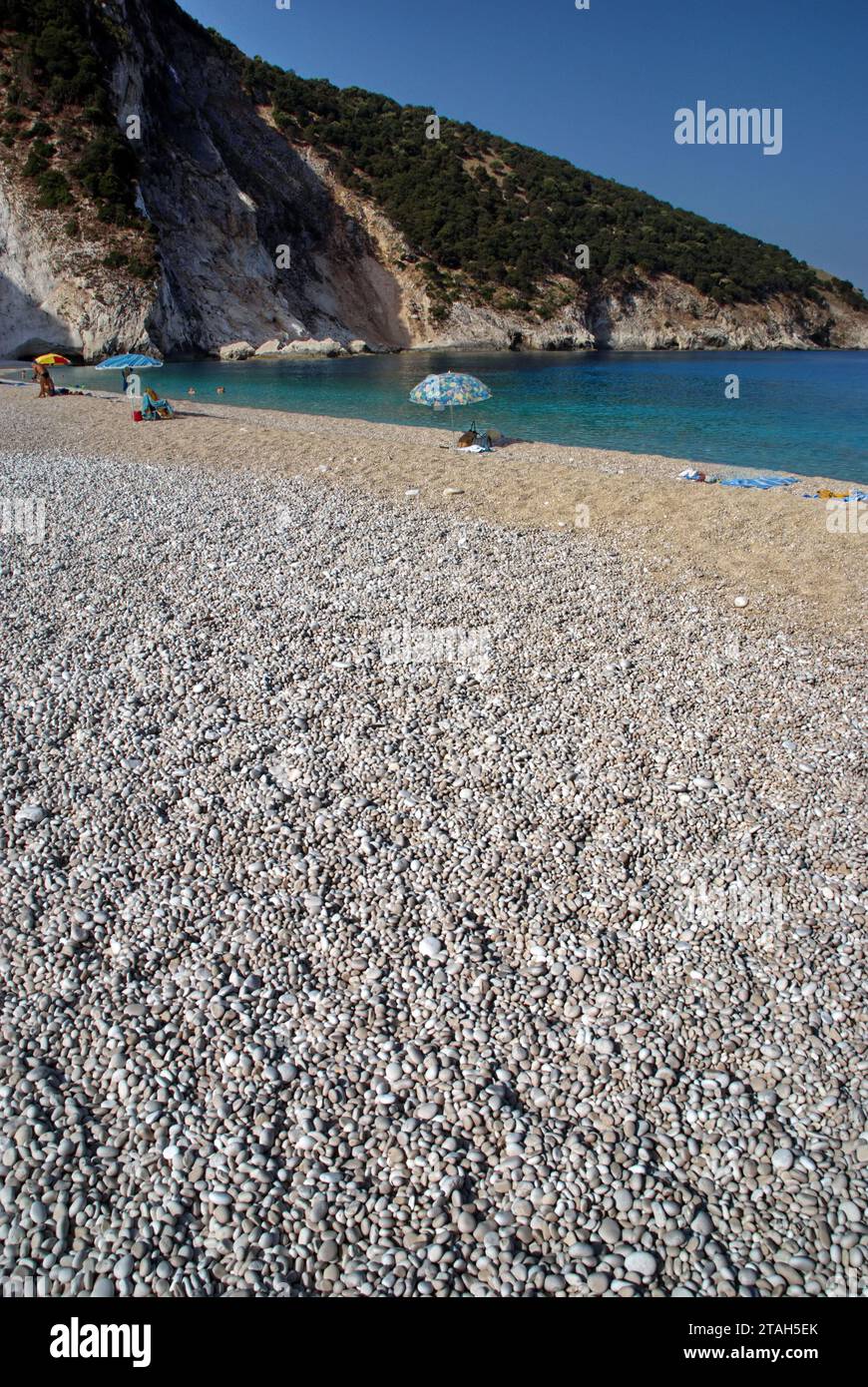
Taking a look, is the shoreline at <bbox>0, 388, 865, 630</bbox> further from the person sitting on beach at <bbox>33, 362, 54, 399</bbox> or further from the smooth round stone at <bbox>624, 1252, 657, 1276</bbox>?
the smooth round stone at <bbox>624, 1252, 657, 1276</bbox>

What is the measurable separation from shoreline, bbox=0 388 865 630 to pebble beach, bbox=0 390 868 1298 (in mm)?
806

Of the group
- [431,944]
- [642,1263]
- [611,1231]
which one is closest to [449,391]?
[431,944]

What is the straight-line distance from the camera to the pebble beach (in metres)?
3.12

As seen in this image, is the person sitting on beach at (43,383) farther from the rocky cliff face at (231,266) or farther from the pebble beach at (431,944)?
the rocky cliff face at (231,266)

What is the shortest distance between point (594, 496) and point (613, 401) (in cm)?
3023

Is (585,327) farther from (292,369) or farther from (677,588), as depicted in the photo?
(677,588)

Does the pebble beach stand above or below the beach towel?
below

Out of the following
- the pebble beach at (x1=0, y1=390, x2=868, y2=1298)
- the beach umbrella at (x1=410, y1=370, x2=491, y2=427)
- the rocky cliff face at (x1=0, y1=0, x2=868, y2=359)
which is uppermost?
the rocky cliff face at (x1=0, y1=0, x2=868, y2=359)

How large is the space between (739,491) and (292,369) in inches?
1970

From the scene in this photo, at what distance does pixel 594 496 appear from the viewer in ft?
45.9

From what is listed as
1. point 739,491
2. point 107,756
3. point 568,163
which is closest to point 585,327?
point 568,163

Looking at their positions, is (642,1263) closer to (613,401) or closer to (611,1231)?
(611,1231)

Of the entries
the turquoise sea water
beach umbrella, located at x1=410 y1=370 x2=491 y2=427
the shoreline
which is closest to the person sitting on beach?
the shoreline

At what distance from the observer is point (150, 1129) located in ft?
11.3
